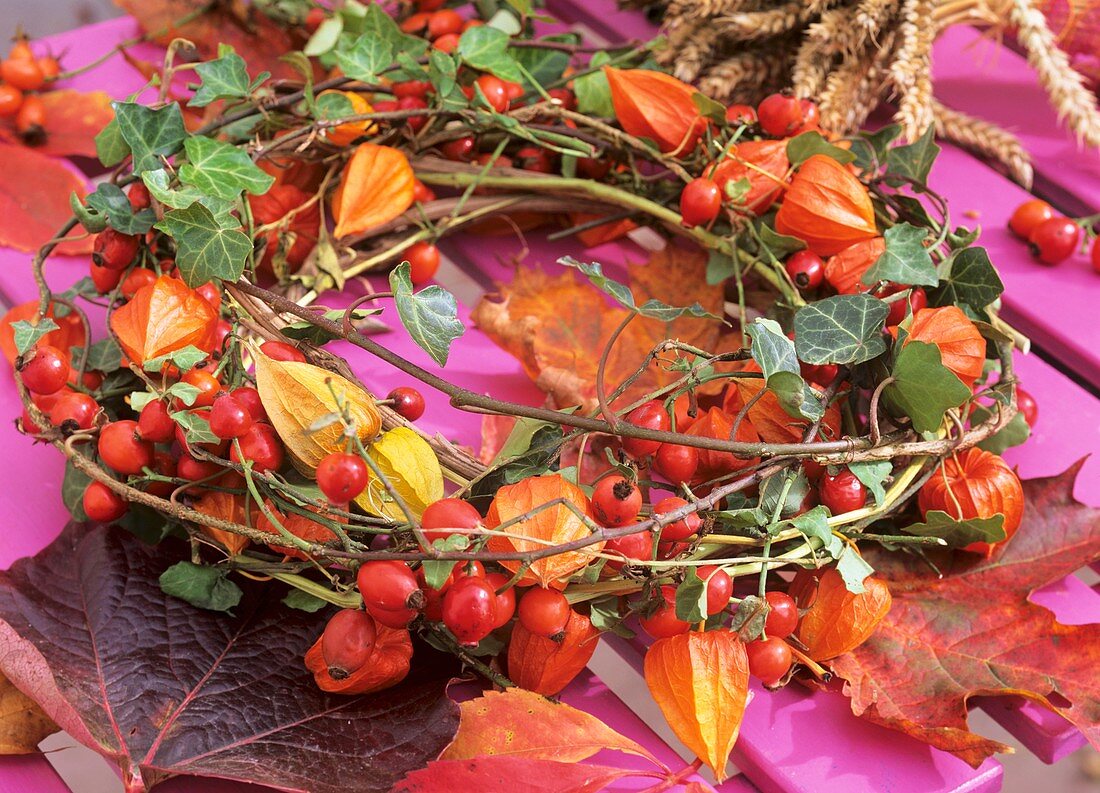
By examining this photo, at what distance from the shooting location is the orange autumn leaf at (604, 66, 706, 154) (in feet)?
3.27

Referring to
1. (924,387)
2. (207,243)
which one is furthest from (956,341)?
(207,243)

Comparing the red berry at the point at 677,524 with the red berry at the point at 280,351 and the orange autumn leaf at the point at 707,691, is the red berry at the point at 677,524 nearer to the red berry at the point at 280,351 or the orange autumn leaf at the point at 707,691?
the orange autumn leaf at the point at 707,691

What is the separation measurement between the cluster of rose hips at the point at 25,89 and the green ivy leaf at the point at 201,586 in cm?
62

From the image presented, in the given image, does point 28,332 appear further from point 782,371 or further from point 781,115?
point 781,115

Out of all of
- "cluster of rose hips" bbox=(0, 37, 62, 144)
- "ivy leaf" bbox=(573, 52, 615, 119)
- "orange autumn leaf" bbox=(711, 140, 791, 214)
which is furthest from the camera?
"cluster of rose hips" bbox=(0, 37, 62, 144)

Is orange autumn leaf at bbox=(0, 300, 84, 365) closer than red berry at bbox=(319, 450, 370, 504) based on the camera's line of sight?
No

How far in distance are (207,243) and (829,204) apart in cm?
47

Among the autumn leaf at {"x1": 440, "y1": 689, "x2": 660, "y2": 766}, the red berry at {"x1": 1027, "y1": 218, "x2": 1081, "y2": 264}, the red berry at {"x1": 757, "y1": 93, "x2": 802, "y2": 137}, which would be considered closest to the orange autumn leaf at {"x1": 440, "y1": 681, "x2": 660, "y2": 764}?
the autumn leaf at {"x1": 440, "y1": 689, "x2": 660, "y2": 766}

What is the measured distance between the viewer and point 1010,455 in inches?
37.6

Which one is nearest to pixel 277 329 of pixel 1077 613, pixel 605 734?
pixel 605 734

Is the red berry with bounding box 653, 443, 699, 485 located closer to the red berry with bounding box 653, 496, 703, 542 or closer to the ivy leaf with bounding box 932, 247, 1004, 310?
the red berry with bounding box 653, 496, 703, 542

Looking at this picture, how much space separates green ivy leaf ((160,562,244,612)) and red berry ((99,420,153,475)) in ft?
0.25

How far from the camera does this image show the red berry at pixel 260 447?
2.36 ft

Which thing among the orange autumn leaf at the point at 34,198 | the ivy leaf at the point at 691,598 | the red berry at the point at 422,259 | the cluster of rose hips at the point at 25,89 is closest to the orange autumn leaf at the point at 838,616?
the ivy leaf at the point at 691,598
